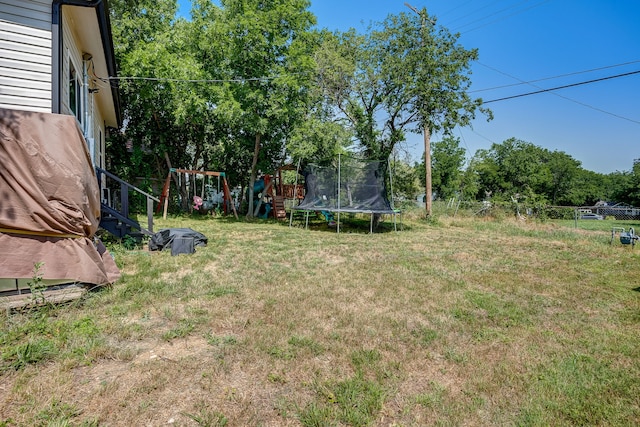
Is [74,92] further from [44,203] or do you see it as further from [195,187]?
[195,187]

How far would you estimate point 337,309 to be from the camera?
3.29 m

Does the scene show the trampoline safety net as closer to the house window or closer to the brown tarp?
the house window

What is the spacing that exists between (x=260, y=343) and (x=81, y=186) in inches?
101

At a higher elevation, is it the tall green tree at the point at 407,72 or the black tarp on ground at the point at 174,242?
the tall green tree at the point at 407,72

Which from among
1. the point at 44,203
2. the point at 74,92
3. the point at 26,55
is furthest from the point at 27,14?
the point at 44,203

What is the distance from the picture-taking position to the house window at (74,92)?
18.8ft

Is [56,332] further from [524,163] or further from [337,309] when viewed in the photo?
[524,163]

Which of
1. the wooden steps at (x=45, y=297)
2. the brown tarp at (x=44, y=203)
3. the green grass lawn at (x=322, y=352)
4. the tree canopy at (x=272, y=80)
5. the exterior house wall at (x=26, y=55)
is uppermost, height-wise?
the tree canopy at (x=272, y=80)

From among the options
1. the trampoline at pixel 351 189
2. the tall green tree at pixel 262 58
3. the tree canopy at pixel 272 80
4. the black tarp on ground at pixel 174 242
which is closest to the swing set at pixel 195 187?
the tree canopy at pixel 272 80

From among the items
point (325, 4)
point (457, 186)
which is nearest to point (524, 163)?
point (457, 186)

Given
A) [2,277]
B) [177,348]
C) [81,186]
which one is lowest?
[177,348]

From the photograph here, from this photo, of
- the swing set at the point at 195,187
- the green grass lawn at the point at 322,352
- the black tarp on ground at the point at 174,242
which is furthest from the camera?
the swing set at the point at 195,187

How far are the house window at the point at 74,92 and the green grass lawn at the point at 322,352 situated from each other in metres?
3.39

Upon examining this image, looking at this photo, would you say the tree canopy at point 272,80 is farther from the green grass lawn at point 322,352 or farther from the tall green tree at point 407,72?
the green grass lawn at point 322,352
